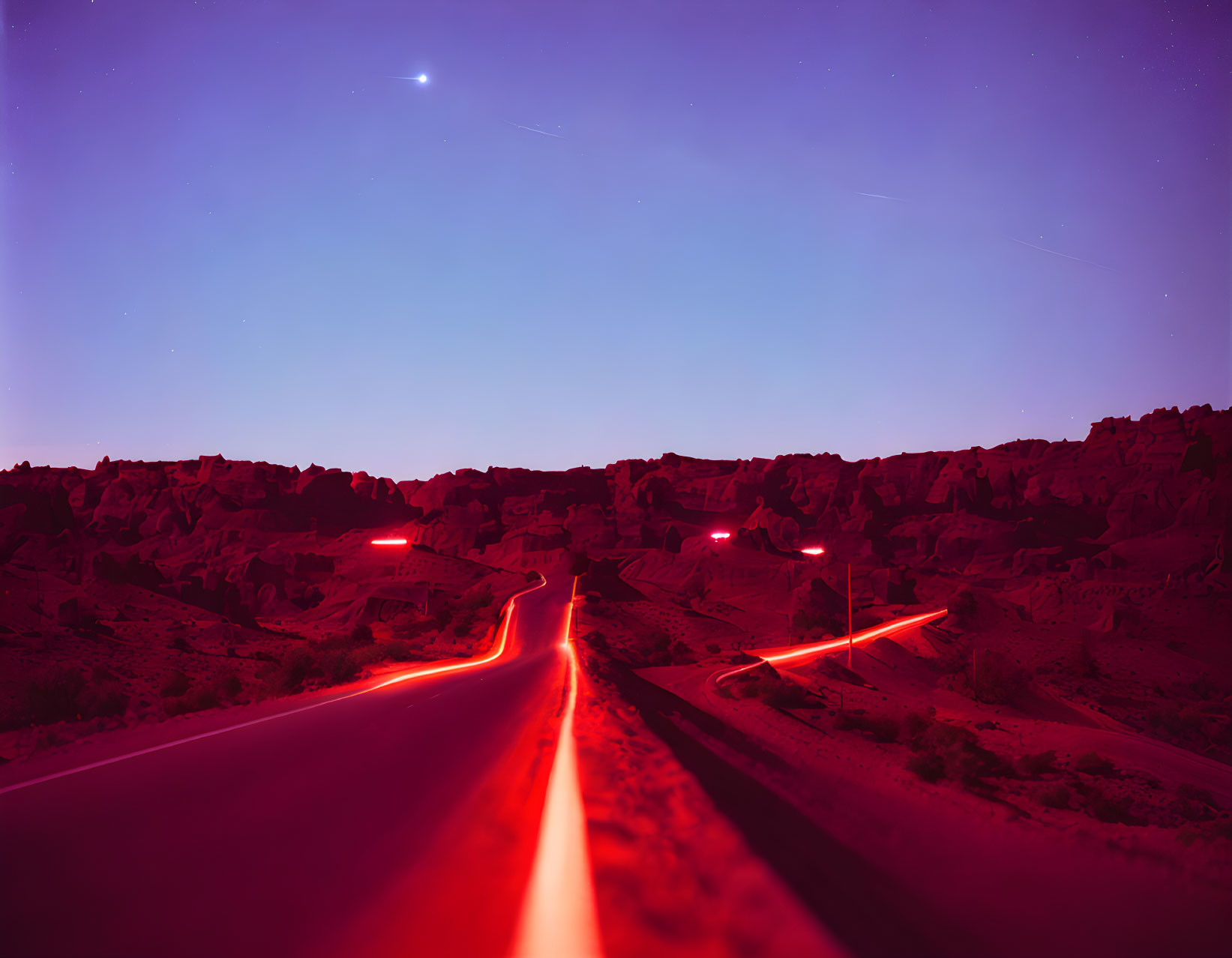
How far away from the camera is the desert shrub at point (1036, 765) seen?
2181cm

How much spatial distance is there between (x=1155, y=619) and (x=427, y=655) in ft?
185

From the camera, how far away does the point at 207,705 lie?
22.8 meters

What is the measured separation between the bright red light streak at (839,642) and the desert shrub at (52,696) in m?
24.6

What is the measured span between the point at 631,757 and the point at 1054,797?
13.6 meters

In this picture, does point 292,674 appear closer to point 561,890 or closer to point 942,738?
point 942,738

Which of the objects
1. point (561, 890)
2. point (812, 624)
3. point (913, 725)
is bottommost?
point (812, 624)

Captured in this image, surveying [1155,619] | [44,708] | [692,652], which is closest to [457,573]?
[692,652]

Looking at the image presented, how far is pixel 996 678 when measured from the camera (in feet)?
128

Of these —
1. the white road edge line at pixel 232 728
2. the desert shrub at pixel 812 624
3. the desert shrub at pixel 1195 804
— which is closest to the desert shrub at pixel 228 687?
the white road edge line at pixel 232 728

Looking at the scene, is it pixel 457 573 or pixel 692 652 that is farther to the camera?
pixel 457 573

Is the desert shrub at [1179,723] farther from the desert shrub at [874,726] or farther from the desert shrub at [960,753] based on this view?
the desert shrub at [874,726]

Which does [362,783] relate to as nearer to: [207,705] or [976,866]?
[976,866]

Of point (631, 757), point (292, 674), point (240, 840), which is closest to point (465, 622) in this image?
point (292, 674)

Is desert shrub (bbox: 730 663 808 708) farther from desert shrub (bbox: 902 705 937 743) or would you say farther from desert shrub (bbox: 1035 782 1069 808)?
→ desert shrub (bbox: 1035 782 1069 808)
